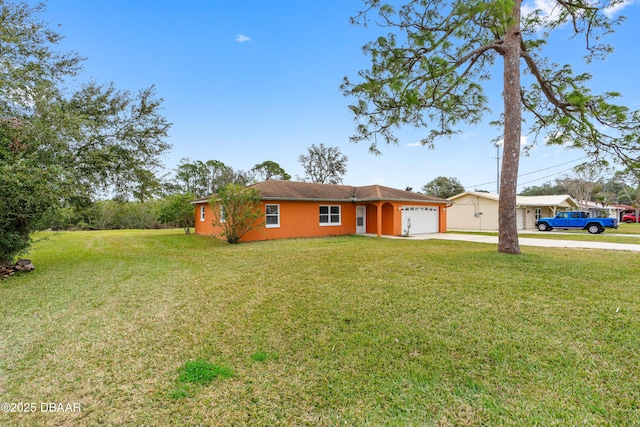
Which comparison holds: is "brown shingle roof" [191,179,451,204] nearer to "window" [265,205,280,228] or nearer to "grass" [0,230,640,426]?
"window" [265,205,280,228]

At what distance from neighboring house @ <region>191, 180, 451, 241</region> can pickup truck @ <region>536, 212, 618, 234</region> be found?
28.6 ft

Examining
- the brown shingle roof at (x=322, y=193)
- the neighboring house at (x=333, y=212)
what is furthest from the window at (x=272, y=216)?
the brown shingle roof at (x=322, y=193)

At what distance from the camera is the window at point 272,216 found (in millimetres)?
14422

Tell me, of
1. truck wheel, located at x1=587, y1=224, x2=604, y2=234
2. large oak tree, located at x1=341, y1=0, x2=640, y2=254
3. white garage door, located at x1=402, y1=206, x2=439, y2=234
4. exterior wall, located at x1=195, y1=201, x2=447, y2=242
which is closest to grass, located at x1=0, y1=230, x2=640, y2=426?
large oak tree, located at x1=341, y1=0, x2=640, y2=254

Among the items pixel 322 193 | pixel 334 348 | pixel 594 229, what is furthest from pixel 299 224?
pixel 594 229

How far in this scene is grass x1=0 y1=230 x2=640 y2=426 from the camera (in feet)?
7.52

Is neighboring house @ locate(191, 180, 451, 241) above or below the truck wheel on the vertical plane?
above

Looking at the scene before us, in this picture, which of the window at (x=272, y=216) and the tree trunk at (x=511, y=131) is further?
the window at (x=272, y=216)

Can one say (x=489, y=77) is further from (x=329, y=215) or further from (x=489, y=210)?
(x=489, y=210)

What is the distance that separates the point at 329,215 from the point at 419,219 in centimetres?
586

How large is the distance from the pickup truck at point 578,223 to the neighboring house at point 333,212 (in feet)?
28.6

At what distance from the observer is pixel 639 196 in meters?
33.1

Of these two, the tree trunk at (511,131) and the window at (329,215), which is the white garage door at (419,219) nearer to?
the window at (329,215)

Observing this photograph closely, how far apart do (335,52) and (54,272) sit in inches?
489
